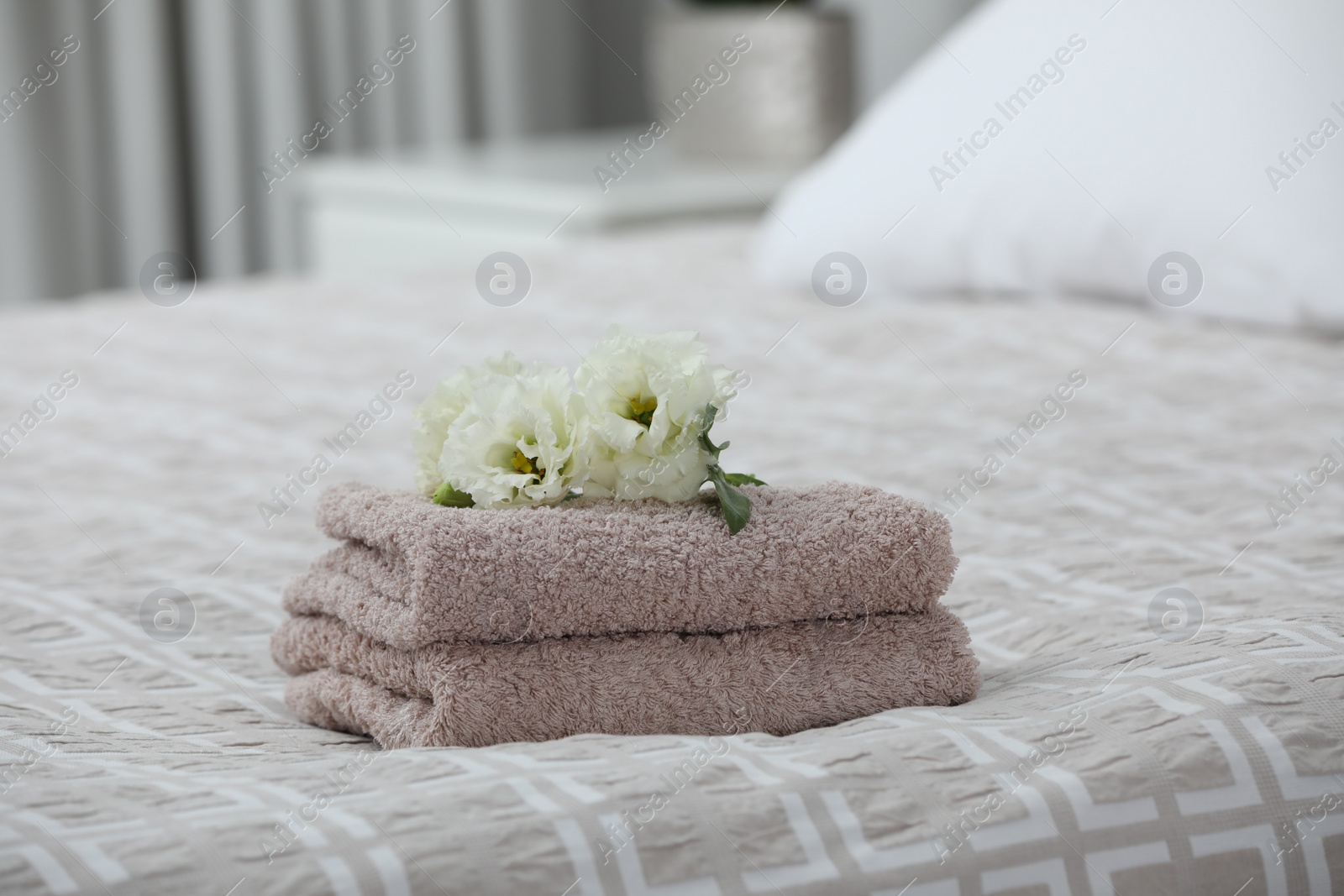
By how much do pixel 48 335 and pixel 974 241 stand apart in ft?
3.26

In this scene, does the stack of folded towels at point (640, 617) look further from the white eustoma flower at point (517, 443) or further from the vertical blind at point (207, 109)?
the vertical blind at point (207, 109)

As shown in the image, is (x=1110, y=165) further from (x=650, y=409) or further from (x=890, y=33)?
(x=890, y=33)

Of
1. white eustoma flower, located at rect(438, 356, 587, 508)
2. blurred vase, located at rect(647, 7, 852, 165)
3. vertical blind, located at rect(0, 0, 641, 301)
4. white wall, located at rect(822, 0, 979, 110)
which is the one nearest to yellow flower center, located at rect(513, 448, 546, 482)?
white eustoma flower, located at rect(438, 356, 587, 508)

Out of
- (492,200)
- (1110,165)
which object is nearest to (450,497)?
(1110,165)

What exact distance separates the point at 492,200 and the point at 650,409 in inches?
76.0

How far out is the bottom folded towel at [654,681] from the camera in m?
0.60

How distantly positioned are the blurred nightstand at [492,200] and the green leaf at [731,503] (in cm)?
174

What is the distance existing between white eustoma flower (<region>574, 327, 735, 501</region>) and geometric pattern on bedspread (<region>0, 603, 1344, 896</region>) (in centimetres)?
11

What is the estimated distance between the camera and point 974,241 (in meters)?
1.49

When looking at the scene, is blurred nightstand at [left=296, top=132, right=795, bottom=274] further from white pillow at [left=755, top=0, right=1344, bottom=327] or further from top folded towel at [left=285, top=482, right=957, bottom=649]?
top folded towel at [left=285, top=482, right=957, bottom=649]


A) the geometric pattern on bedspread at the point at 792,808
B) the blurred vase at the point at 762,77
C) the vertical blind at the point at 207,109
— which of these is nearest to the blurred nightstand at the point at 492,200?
the blurred vase at the point at 762,77

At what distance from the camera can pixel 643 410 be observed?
0.62m

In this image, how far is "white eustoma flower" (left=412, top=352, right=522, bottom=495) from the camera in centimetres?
65

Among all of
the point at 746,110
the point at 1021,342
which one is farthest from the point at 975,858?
the point at 746,110
